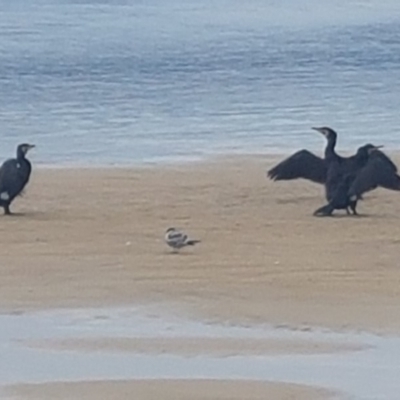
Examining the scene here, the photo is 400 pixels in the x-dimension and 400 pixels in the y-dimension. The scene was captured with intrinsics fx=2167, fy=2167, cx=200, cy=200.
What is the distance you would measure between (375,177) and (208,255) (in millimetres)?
2530

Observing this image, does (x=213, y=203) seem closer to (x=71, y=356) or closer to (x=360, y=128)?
(x=71, y=356)

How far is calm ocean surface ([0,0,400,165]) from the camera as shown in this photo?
23.1 meters

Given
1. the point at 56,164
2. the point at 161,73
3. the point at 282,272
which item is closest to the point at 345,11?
the point at 161,73

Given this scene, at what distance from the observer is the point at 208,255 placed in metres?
13.9

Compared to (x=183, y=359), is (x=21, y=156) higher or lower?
higher

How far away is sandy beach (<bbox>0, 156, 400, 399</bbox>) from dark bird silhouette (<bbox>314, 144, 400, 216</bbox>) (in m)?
0.15

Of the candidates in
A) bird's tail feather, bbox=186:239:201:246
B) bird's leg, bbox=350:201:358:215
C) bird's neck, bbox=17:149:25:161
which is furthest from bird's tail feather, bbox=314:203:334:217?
bird's neck, bbox=17:149:25:161

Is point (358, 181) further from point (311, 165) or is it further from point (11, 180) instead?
point (11, 180)

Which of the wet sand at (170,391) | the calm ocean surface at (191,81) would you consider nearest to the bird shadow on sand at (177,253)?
the wet sand at (170,391)

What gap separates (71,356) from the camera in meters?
10.6

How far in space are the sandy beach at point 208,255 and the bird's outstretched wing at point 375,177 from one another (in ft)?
0.69

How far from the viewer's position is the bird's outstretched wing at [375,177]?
1602cm

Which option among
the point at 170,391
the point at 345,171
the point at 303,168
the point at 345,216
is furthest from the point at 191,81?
the point at 170,391

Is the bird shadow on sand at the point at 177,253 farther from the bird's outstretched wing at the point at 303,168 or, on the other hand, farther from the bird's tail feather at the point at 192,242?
the bird's outstretched wing at the point at 303,168
